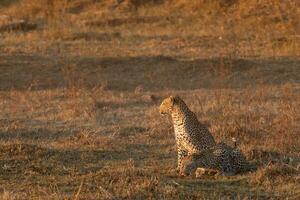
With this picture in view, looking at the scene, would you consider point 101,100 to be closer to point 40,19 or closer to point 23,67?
point 23,67

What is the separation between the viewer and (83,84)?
14.8 m

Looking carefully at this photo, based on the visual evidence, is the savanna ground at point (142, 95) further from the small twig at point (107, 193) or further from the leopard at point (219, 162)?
the leopard at point (219, 162)

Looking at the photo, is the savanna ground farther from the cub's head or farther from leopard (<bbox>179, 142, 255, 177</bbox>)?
the cub's head

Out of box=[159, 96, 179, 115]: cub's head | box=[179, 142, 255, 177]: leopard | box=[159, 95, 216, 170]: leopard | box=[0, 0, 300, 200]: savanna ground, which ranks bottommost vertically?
box=[0, 0, 300, 200]: savanna ground

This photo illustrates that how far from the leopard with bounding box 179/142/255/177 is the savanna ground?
6.5 inches

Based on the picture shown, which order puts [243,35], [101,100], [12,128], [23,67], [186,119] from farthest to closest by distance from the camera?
[243,35] → [23,67] → [101,100] → [12,128] → [186,119]

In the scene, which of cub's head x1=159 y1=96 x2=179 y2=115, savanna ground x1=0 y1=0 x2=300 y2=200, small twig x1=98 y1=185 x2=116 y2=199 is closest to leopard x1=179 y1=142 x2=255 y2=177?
savanna ground x1=0 y1=0 x2=300 y2=200

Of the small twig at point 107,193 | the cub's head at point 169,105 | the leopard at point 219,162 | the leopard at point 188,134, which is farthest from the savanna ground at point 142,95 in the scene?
the cub's head at point 169,105

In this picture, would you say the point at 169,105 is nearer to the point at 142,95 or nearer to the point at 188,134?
the point at 188,134

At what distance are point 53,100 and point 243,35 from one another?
9.07 metres

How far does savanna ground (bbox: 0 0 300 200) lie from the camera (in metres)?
7.64

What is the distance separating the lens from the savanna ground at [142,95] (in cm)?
764

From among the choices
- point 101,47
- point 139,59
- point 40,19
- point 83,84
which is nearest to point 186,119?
point 83,84

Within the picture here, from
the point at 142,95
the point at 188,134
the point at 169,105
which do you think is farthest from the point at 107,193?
the point at 142,95
